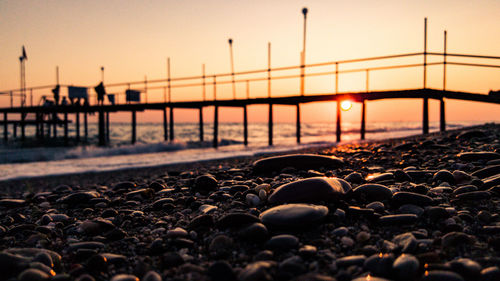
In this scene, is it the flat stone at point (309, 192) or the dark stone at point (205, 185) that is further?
the dark stone at point (205, 185)

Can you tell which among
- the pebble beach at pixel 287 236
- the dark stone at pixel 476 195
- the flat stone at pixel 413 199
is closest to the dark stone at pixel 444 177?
the pebble beach at pixel 287 236

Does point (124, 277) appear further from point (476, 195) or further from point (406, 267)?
point (476, 195)

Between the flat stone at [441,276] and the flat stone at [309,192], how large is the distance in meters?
1.14

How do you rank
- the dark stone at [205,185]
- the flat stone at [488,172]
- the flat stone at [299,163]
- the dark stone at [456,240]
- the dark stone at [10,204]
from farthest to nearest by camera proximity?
the flat stone at [299,163] < the dark stone at [10,204] < the dark stone at [205,185] < the flat stone at [488,172] < the dark stone at [456,240]

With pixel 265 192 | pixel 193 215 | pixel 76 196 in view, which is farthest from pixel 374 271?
pixel 76 196

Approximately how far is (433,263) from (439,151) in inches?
164

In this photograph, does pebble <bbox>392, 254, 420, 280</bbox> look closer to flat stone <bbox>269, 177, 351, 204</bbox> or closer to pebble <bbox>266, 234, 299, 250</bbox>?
pebble <bbox>266, 234, 299, 250</bbox>

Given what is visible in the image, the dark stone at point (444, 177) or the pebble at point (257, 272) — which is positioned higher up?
the dark stone at point (444, 177)

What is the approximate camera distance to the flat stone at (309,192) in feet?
9.42

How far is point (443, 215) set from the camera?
2564 millimetres

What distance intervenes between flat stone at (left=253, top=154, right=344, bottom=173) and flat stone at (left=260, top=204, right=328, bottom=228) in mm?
2439

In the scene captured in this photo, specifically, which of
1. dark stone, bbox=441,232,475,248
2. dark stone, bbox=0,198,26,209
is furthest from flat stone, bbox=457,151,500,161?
dark stone, bbox=0,198,26,209

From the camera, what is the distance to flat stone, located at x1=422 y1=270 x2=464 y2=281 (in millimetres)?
1722

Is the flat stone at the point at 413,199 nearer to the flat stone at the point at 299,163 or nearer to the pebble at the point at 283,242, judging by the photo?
the pebble at the point at 283,242
